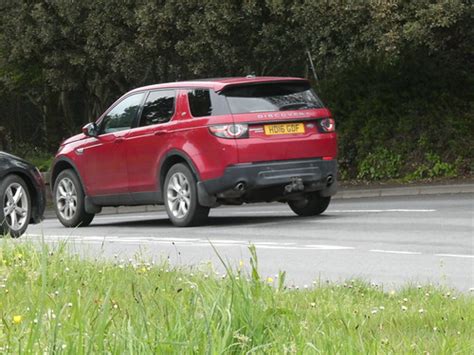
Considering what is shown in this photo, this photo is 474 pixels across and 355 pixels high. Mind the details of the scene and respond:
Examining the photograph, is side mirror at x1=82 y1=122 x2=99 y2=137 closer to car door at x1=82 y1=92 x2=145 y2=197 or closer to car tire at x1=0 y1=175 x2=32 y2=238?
car door at x1=82 y1=92 x2=145 y2=197

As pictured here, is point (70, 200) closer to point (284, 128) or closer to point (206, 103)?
point (206, 103)

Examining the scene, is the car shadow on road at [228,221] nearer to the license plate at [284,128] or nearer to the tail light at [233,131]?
the license plate at [284,128]

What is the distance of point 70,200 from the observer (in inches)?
688

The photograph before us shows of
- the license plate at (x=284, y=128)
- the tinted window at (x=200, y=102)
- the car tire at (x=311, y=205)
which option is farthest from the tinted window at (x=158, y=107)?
the car tire at (x=311, y=205)

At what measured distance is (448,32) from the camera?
22.9 m

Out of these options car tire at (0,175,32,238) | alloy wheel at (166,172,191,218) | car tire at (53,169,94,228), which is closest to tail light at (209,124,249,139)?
alloy wheel at (166,172,191,218)

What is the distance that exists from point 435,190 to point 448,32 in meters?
3.41

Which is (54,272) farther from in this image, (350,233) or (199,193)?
(199,193)

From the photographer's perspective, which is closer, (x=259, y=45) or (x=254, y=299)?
(x=254, y=299)

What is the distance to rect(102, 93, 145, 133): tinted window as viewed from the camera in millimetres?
16625

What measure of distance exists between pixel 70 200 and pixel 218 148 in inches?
143

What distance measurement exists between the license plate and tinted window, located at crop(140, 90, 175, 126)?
1.63 m

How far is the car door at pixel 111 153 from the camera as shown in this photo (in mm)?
16641

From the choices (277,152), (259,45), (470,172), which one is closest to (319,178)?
(277,152)
